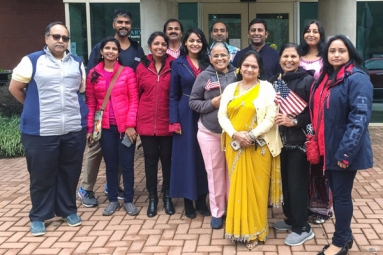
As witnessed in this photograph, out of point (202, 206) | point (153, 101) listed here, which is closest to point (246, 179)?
point (202, 206)

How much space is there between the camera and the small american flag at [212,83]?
421 cm

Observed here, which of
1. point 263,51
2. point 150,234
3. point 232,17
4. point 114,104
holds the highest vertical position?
point 232,17

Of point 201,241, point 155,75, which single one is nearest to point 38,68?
point 155,75

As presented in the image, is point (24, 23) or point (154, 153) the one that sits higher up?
point (24, 23)

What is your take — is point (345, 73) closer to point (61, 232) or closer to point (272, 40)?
point (61, 232)

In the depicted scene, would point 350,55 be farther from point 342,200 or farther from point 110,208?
point 110,208

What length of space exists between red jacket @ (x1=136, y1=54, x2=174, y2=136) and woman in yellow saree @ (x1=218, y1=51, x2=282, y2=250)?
0.89 meters

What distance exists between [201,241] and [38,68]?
7.24 ft

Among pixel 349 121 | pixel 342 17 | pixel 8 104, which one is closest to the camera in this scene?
pixel 349 121

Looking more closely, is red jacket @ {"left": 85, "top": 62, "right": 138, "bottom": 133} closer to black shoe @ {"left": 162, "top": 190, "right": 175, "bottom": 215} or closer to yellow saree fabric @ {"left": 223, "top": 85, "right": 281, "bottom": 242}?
black shoe @ {"left": 162, "top": 190, "right": 175, "bottom": 215}

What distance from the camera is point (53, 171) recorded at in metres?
4.45

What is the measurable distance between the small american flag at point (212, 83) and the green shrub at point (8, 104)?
6071mm

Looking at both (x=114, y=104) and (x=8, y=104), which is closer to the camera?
(x=114, y=104)

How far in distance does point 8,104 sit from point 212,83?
20.8 feet
